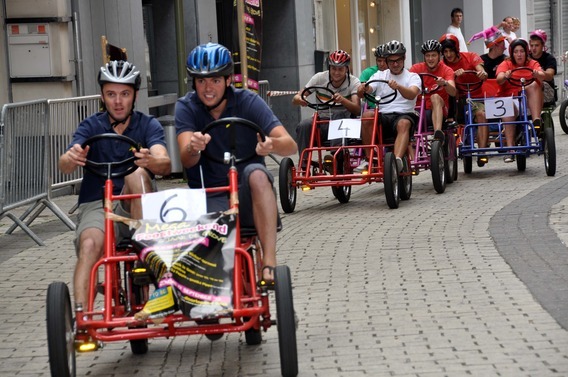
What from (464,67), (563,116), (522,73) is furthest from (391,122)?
(563,116)

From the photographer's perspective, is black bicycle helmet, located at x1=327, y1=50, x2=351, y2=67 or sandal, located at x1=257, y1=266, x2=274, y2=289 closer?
sandal, located at x1=257, y1=266, x2=274, y2=289

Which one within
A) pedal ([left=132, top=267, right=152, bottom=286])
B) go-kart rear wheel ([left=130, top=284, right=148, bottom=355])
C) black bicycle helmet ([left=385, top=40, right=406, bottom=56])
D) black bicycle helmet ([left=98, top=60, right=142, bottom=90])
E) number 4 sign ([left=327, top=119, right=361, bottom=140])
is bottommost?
go-kart rear wheel ([left=130, top=284, right=148, bottom=355])

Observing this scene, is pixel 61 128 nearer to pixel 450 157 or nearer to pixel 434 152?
pixel 434 152

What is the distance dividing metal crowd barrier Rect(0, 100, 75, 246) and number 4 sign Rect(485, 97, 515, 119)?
20.3 feet

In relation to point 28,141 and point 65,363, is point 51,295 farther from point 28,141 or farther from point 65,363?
point 28,141

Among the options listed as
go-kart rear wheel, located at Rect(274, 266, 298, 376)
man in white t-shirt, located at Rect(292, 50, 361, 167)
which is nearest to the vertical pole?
man in white t-shirt, located at Rect(292, 50, 361, 167)

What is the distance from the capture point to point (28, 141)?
11.8 m

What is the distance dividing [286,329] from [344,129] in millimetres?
7600

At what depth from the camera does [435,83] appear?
15461mm

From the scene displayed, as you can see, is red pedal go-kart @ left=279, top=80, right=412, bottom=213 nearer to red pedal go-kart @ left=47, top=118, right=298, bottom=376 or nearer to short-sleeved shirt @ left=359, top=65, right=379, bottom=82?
short-sleeved shirt @ left=359, top=65, right=379, bottom=82

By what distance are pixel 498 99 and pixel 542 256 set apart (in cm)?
690

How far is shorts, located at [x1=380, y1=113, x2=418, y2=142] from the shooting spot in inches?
555

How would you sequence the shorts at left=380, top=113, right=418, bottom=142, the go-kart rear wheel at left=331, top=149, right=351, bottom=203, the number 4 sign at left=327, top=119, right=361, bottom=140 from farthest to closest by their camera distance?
the shorts at left=380, top=113, right=418, bottom=142
the go-kart rear wheel at left=331, top=149, right=351, bottom=203
the number 4 sign at left=327, top=119, right=361, bottom=140

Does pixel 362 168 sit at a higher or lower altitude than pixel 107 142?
lower
